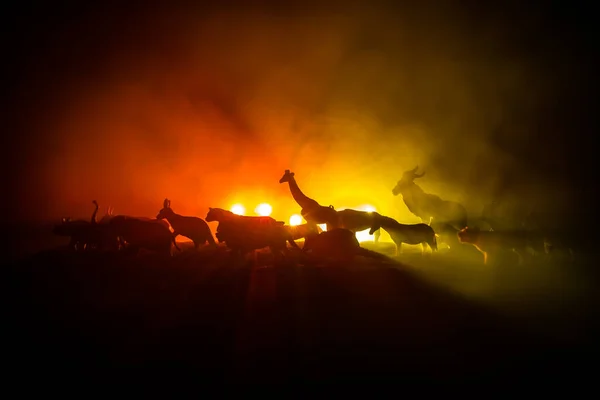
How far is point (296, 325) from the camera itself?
4.66 meters

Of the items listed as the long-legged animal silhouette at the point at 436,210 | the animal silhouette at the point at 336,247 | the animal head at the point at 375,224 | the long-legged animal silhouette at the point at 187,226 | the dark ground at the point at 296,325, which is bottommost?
the dark ground at the point at 296,325

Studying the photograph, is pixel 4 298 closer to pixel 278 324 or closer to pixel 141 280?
pixel 141 280

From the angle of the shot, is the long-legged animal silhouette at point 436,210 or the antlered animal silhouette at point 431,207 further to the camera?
the antlered animal silhouette at point 431,207

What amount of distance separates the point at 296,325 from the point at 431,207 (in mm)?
8165

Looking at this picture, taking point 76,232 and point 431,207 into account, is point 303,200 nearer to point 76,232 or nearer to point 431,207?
point 431,207

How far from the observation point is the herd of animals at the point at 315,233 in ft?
28.8

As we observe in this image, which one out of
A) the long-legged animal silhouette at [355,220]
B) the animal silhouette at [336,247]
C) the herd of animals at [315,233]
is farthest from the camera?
the long-legged animal silhouette at [355,220]

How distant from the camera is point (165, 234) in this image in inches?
364

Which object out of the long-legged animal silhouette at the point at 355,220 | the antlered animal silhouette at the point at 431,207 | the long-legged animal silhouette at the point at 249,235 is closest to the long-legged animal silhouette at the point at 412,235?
the long-legged animal silhouette at the point at 355,220

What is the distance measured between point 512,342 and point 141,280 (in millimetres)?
5610

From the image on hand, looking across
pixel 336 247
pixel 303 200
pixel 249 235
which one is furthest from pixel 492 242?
pixel 249 235

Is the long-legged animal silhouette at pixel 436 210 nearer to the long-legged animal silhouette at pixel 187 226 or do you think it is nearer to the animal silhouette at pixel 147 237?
the long-legged animal silhouette at pixel 187 226

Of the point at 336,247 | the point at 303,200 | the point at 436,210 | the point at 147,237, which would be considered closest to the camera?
the point at 336,247

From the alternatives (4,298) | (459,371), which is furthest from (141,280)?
(459,371)
